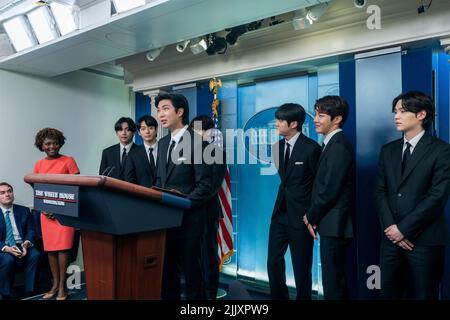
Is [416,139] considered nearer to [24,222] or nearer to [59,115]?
[24,222]

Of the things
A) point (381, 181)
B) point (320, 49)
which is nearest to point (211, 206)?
point (381, 181)

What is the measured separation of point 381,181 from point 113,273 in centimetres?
169

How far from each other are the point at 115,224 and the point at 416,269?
166 cm

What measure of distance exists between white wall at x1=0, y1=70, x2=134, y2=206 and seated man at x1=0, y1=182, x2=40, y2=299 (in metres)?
0.52

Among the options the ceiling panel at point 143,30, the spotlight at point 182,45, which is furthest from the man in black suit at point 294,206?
the spotlight at point 182,45

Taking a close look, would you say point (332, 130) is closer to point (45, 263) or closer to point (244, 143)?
point (244, 143)

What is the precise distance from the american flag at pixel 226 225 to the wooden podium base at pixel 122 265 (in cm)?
208

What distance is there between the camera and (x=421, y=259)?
208 cm

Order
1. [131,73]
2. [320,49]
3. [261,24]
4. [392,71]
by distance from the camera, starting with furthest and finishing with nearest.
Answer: [131,73], [261,24], [320,49], [392,71]

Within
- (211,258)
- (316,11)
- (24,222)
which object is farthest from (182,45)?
(24,222)

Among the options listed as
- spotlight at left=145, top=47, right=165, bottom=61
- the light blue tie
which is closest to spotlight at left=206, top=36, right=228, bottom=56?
spotlight at left=145, top=47, right=165, bottom=61

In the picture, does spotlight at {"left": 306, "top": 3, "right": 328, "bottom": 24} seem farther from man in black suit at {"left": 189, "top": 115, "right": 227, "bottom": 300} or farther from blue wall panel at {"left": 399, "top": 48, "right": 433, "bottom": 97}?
man in black suit at {"left": 189, "top": 115, "right": 227, "bottom": 300}

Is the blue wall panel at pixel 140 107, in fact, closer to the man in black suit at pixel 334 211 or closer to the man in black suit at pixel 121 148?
the man in black suit at pixel 121 148

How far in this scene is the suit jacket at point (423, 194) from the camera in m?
2.06
